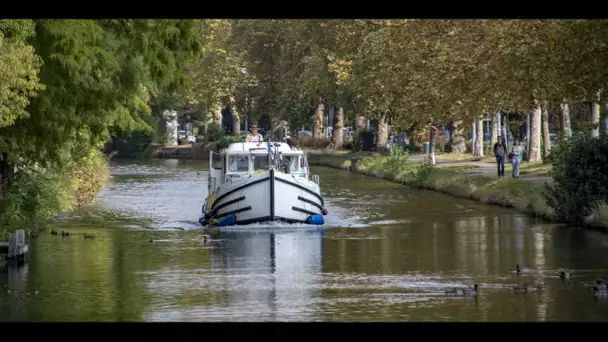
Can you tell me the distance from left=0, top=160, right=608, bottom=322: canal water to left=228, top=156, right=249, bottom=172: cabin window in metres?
2.21

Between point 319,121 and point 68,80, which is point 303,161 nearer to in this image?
point 68,80

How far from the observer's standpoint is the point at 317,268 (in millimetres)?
29844

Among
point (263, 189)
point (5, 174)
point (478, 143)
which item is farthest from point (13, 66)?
point (478, 143)

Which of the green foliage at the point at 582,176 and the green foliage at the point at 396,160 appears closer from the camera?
the green foliage at the point at 582,176

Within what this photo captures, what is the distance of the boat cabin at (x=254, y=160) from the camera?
42156mm

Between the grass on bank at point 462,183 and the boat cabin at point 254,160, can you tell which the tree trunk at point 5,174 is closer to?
the boat cabin at point 254,160

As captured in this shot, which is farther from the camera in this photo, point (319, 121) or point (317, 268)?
point (319, 121)

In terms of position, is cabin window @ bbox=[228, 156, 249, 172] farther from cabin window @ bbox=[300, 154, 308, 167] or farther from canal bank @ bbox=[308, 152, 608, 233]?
canal bank @ bbox=[308, 152, 608, 233]

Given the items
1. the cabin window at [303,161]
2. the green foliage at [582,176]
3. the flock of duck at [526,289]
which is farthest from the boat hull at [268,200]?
the flock of duck at [526,289]

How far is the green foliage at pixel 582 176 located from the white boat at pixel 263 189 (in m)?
7.76

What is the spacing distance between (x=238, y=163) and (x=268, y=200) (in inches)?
96.0

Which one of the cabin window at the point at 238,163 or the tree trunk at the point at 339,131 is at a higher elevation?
the tree trunk at the point at 339,131

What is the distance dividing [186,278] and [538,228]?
14.6 metres

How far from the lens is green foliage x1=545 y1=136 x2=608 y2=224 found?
121ft
